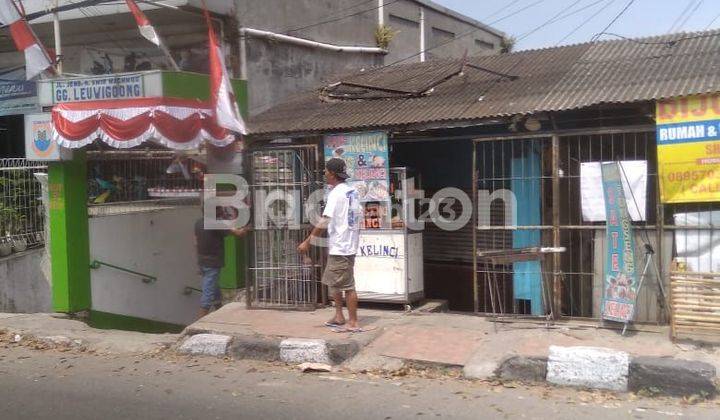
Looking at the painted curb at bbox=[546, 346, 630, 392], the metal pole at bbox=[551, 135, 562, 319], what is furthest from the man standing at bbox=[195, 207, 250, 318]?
the painted curb at bbox=[546, 346, 630, 392]

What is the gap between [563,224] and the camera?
23.9 feet

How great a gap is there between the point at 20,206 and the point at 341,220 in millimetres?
6689

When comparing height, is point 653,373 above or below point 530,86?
below

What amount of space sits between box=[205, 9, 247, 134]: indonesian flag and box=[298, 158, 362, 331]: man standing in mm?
1975

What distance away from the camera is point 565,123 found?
7.26 meters

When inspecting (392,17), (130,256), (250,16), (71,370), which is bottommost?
(71,370)

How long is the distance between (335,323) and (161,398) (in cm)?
216

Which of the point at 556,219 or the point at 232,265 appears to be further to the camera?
the point at 232,265

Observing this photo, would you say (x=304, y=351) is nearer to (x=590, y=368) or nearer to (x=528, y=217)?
(x=590, y=368)

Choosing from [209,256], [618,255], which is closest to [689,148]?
[618,255]

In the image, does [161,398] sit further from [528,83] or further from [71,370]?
[528,83]

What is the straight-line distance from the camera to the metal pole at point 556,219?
691 cm

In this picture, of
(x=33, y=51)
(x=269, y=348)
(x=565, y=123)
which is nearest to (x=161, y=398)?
(x=269, y=348)

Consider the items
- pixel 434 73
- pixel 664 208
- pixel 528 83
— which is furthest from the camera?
pixel 434 73
